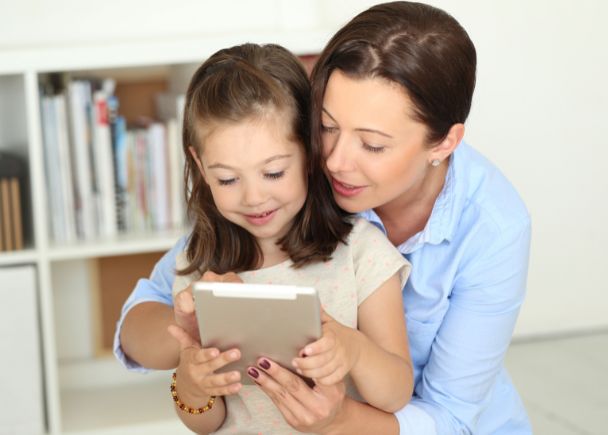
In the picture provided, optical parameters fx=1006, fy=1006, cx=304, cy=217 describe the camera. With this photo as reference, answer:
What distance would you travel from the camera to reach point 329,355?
1.36 m

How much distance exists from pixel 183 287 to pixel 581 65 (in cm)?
220

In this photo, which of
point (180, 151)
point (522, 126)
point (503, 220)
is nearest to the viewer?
point (503, 220)

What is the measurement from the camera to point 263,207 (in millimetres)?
1556

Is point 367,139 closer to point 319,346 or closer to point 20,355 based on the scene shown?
point 319,346

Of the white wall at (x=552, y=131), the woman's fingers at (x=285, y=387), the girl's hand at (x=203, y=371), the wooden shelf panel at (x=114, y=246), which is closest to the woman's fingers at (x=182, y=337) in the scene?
the girl's hand at (x=203, y=371)

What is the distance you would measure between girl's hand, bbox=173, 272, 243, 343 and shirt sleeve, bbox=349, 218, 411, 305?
21 centimetres

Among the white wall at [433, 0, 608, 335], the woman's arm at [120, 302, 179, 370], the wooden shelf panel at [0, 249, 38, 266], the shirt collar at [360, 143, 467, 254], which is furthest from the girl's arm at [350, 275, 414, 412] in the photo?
the white wall at [433, 0, 608, 335]

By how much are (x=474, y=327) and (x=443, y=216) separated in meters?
0.19

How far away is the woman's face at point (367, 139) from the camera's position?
59.5 inches

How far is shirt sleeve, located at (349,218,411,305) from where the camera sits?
1598 millimetres

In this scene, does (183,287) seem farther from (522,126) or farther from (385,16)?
(522,126)

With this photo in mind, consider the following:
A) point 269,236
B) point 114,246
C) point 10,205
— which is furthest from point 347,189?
point 10,205

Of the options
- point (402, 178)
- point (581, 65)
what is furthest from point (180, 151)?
point (581, 65)

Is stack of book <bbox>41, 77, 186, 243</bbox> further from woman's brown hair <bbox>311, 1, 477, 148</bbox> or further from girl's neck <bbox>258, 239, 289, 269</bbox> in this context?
woman's brown hair <bbox>311, 1, 477, 148</bbox>
